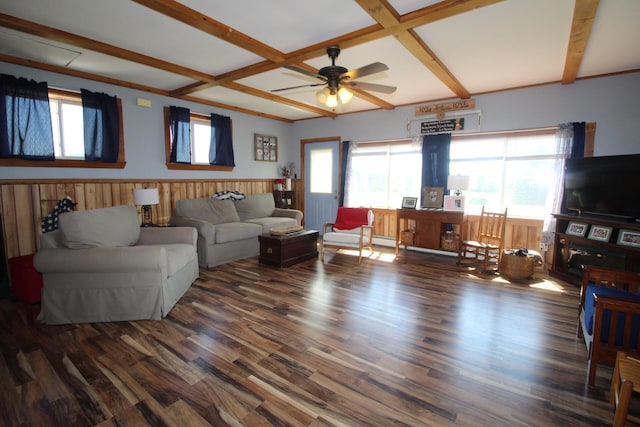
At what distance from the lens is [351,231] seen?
16.2 ft

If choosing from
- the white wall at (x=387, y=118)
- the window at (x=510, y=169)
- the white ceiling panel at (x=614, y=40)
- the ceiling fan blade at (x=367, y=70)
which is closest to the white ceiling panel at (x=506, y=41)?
the white ceiling panel at (x=614, y=40)

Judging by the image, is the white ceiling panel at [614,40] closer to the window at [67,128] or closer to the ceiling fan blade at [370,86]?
the ceiling fan blade at [370,86]

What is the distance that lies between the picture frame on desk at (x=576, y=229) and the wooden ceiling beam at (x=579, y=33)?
72.2 inches

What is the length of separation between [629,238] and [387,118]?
3747mm

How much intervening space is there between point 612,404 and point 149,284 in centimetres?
337

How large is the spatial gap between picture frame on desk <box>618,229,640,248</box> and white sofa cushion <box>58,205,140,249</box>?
5214 millimetres

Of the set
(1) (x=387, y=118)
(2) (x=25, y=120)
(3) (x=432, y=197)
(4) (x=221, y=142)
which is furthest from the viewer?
(1) (x=387, y=118)

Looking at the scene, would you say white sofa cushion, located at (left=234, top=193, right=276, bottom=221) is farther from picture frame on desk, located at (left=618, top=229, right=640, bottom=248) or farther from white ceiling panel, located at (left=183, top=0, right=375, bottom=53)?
picture frame on desk, located at (left=618, top=229, right=640, bottom=248)

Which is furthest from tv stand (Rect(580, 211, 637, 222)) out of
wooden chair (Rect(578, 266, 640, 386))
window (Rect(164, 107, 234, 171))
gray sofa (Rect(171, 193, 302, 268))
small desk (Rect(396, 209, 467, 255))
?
window (Rect(164, 107, 234, 171))

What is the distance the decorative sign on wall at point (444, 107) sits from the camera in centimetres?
477

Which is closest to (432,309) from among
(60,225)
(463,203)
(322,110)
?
(463,203)

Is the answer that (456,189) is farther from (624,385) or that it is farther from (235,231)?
(624,385)

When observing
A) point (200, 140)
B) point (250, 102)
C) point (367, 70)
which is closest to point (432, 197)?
point (367, 70)

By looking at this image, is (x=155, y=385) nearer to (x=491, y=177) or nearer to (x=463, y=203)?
(x=463, y=203)
